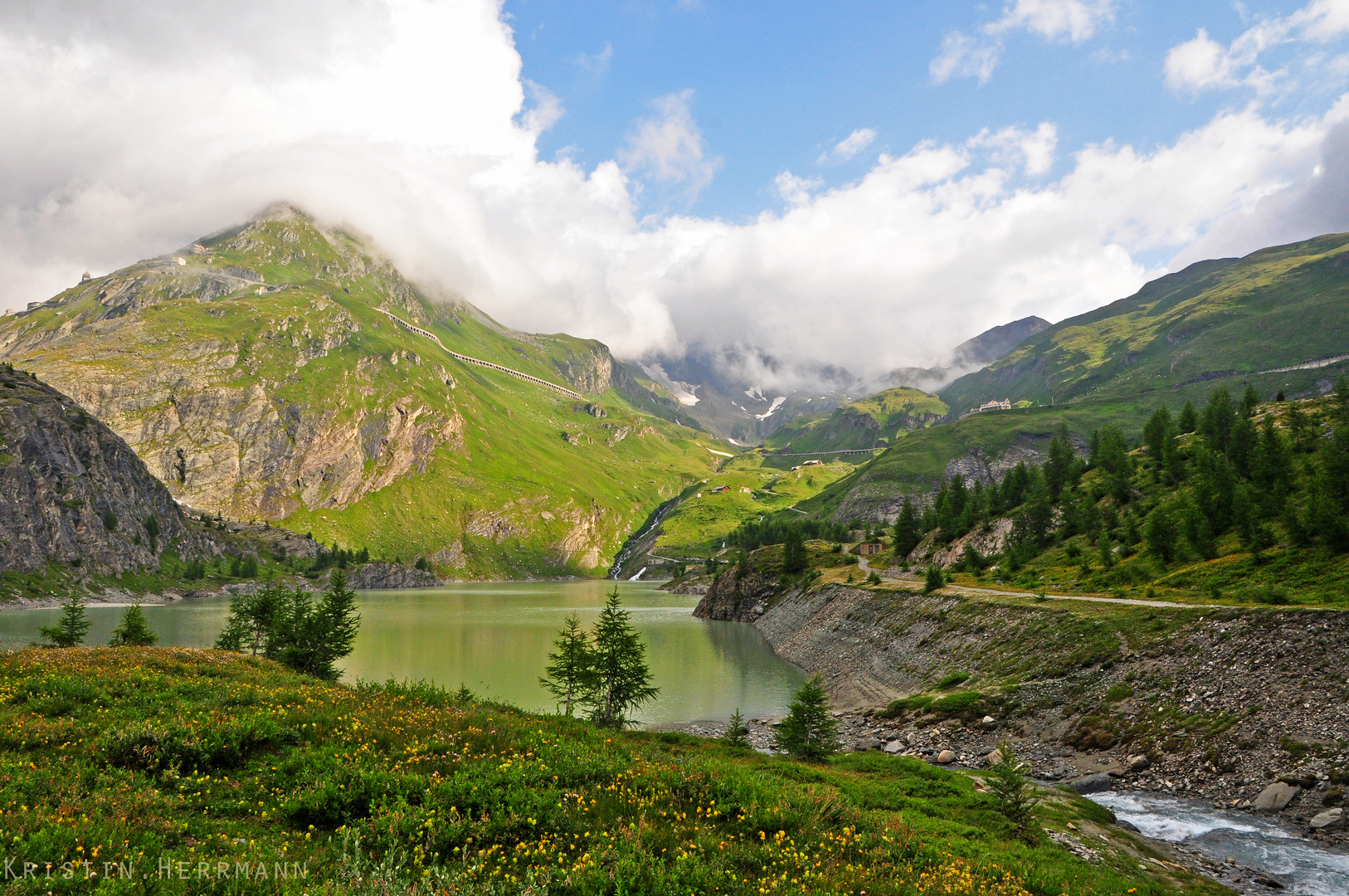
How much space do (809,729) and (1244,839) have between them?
16.8 metres

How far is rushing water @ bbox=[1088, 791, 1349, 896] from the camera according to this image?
19234mm

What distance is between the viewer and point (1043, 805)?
2356cm

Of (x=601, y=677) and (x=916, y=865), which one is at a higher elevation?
(x=916, y=865)

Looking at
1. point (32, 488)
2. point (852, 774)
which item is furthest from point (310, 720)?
point (32, 488)

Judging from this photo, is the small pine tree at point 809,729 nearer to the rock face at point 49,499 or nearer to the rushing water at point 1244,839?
the rushing water at point 1244,839

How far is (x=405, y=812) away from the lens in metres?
10.5

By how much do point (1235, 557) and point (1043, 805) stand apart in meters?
46.1

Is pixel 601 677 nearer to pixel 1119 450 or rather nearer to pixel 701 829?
pixel 701 829

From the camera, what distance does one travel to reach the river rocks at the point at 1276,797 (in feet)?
78.2

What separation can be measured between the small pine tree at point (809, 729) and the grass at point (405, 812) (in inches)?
463

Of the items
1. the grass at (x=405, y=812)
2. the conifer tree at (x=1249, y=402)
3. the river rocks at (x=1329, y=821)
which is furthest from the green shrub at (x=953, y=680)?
the conifer tree at (x=1249, y=402)

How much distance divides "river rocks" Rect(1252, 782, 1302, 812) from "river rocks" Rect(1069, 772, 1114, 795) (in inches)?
215

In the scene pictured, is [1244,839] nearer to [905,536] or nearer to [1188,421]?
[905,536]

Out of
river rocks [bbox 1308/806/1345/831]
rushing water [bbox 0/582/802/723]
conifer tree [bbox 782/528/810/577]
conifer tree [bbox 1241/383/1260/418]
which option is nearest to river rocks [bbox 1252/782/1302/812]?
river rocks [bbox 1308/806/1345/831]
